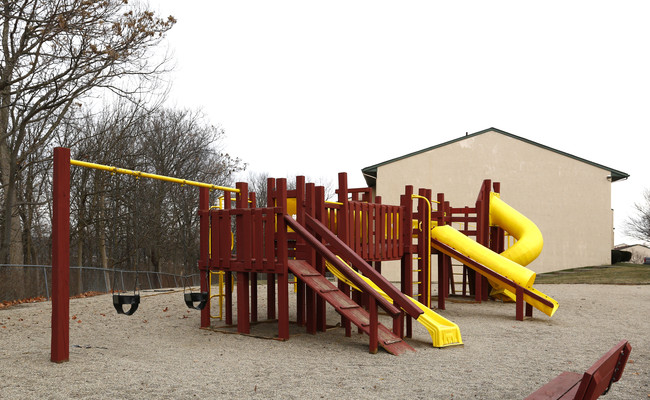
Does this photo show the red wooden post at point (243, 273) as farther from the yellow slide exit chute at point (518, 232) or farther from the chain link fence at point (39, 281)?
the yellow slide exit chute at point (518, 232)

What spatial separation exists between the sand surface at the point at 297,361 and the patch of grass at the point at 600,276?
11.4 m

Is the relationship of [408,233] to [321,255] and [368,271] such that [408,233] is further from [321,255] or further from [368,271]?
[368,271]

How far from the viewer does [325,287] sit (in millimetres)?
9102

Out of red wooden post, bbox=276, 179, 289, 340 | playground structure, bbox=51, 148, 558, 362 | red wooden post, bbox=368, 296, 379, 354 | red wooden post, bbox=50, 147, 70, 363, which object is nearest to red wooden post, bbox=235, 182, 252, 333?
playground structure, bbox=51, 148, 558, 362

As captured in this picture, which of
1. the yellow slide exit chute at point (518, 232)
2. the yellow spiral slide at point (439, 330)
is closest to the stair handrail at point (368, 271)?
the yellow spiral slide at point (439, 330)

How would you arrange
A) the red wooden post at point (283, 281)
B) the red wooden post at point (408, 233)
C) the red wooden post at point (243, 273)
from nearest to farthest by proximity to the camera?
the red wooden post at point (283, 281)
the red wooden post at point (243, 273)
the red wooden post at point (408, 233)

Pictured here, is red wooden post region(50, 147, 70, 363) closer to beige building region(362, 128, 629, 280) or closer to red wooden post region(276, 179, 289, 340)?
red wooden post region(276, 179, 289, 340)

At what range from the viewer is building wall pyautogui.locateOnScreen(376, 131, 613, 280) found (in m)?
28.8

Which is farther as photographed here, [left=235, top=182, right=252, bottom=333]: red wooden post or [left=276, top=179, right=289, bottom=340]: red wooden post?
[left=235, top=182, right=252, bottom=333]: red wooden post

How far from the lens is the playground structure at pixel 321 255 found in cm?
823

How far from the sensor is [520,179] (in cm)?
2891

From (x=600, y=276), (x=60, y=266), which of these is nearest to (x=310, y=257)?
(x=60, y=266)

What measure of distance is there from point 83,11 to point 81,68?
2.12 m

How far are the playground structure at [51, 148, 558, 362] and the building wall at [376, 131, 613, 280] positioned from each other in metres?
14.1
